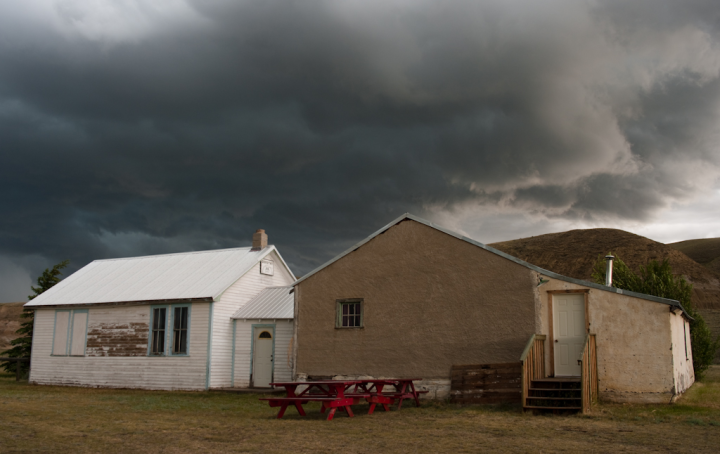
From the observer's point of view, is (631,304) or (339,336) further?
(339,336)

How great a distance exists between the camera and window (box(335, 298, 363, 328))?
16.6 meters

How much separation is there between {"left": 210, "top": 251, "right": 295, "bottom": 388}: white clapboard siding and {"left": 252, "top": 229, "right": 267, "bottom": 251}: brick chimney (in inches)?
61.9

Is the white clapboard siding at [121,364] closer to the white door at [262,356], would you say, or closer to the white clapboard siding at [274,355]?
the white clapboard siding at [274,355]

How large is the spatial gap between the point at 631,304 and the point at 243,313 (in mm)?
13727

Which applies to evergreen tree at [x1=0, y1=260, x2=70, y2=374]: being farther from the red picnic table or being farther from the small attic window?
the red picnic table

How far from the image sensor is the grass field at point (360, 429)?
8148 millimetres

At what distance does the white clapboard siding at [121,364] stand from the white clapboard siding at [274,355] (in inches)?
48.8

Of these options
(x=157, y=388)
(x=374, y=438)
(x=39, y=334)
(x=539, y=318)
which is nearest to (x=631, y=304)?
(x=539, y=318)

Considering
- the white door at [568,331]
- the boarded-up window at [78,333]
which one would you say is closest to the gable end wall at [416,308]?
the white door at [568,331]

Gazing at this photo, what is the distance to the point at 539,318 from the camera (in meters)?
14.0

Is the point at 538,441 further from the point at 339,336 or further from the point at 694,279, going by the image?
the point at 694,279

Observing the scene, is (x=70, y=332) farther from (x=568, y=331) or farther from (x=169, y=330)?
(x=568, y=331)

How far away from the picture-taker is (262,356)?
2030 centimetres

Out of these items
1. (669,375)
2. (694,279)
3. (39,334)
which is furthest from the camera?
(694,279)
